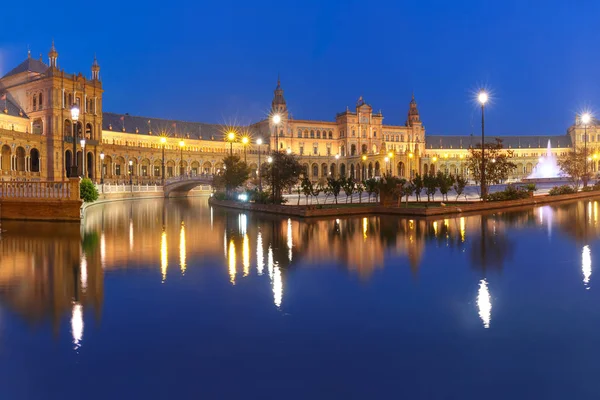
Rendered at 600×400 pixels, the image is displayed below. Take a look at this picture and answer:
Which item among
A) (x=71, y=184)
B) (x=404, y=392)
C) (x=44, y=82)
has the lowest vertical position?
(x=404, y=392)

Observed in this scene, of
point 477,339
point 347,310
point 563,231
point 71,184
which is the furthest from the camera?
point 71,184

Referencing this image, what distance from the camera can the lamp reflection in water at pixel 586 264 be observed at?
10069 millimetres

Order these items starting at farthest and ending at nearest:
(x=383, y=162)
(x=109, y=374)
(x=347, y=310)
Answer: (x=383, y=162) → (x=347, y=310) → (x=109, y=374)

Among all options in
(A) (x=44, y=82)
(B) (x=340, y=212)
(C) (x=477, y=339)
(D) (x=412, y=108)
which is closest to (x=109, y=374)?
(C) (x=477, y=339)

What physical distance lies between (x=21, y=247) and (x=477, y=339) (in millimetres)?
13656

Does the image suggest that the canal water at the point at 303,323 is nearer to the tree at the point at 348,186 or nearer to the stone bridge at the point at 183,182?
the tree at the point at 348,186

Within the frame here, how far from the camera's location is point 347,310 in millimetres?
7871

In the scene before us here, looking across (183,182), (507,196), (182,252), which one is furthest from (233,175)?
(182,252)

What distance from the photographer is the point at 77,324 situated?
731cm

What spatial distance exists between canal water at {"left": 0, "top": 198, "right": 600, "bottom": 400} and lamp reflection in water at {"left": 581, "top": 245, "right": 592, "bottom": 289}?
0.07 meters

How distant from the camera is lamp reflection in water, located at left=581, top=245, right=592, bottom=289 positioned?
10.1m

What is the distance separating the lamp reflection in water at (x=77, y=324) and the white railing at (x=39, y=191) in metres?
16.9

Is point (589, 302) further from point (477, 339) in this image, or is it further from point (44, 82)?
point (44, 82)

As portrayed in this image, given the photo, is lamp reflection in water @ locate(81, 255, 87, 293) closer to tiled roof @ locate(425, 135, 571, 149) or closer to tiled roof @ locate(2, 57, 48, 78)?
tiled roof @ locate(2, 57, 48, 78)
